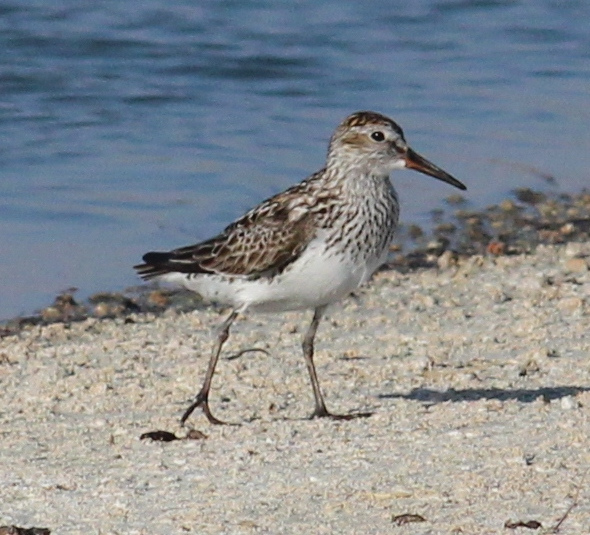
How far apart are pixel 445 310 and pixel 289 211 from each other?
2.06 metres

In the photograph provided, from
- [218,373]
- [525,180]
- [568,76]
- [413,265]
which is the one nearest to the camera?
[218,373]

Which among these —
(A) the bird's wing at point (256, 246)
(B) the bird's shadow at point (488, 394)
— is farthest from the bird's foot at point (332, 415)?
(A) the bird's wing at point (256, 246)

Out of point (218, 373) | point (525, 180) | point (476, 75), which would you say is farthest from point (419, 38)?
point (218, 373)

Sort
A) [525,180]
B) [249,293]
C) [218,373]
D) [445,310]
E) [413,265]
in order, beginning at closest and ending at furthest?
[249,293], [218,373], [445,310], [413,265], [525,180]

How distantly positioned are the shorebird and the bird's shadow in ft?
1.30

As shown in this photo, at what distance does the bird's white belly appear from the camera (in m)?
7.46

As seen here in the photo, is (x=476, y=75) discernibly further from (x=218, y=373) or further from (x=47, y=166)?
(x=218, y=373)

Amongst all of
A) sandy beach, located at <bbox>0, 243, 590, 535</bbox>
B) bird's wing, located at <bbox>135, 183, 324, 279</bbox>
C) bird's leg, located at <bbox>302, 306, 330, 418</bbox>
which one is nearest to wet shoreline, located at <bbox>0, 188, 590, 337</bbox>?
sandy beach, located at <bbox>0, 243, 590, 535</bbox>

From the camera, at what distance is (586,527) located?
5641 mm

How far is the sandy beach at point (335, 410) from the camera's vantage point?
238 inches

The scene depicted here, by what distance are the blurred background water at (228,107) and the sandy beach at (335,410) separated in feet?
5.66

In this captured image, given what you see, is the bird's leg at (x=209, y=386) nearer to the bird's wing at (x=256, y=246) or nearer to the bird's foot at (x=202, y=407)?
the bird's foot at (x=202, y=407)

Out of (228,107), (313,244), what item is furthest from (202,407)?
(228,107)

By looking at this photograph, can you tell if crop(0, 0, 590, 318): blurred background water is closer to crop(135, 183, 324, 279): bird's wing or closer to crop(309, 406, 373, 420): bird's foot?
crop(135, 183, 324, 279): bird's wing
